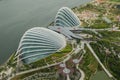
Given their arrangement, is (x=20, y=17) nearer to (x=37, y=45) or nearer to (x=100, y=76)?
(x=37, y=45)

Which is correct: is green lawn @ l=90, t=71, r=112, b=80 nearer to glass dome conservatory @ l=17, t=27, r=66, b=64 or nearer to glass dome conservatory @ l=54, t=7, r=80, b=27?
glass dome conservatory @ l=17, t=27, r=66, b=64

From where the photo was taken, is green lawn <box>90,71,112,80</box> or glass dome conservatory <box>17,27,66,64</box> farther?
glass dome conservatory <box>17,27,66,64</box>

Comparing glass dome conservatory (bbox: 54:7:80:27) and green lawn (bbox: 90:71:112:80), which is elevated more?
glass dome conservatory (bbox: 54:7:80:27)

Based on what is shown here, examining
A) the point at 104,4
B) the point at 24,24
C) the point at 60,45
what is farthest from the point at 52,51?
the point at 104,4

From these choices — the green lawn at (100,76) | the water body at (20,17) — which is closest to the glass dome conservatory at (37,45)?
the water body at (20,17)

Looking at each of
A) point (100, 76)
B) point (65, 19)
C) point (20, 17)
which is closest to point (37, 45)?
point (100, 76)

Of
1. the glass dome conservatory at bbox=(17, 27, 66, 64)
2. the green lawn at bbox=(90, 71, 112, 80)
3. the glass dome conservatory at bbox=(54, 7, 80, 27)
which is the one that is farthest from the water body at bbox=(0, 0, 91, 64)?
the green lawn at bbox=(90, 71, 112, 80)
